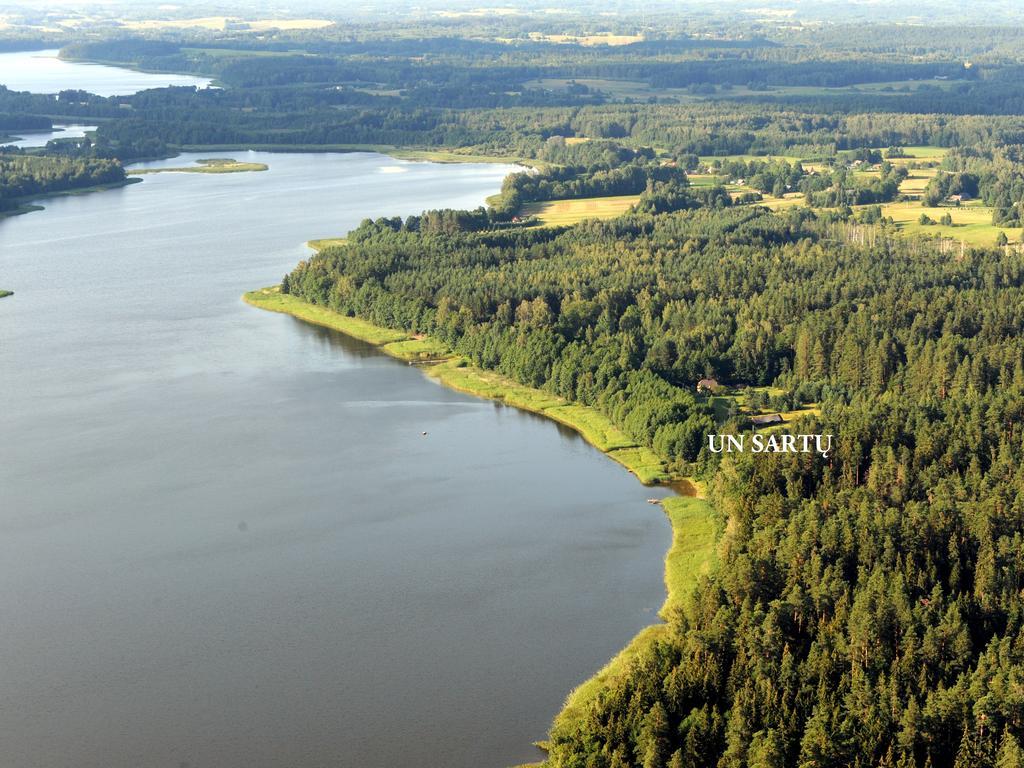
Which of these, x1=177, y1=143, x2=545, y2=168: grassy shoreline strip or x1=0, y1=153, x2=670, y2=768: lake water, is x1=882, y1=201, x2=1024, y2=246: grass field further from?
x1=177, y1=143, x2=545, y2=168: grassy shoreline strip

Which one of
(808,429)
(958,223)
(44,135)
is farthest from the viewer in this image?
(44,135)

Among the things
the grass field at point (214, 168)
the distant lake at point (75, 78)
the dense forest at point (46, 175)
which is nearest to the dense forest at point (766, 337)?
the dense forest at point (46, 175)

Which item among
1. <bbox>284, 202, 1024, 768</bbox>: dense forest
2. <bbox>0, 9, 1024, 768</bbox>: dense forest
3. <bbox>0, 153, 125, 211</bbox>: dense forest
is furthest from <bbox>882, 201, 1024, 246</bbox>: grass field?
<bbox>0, 153, 125, 211</bbox>: dense forest

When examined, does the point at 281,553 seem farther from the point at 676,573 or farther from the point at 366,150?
the point at 366,150

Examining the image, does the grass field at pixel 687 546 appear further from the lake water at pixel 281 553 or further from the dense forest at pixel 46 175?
the dense forest at pixel 46 175

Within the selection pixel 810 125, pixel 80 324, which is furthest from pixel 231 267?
pixel 810 125

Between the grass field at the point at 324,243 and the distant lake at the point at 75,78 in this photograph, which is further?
the distant lake at the point at 75,78

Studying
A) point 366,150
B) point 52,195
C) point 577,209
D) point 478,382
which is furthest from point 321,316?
point 366,150

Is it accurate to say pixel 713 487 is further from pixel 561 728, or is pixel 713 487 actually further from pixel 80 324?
pixel 80 324
